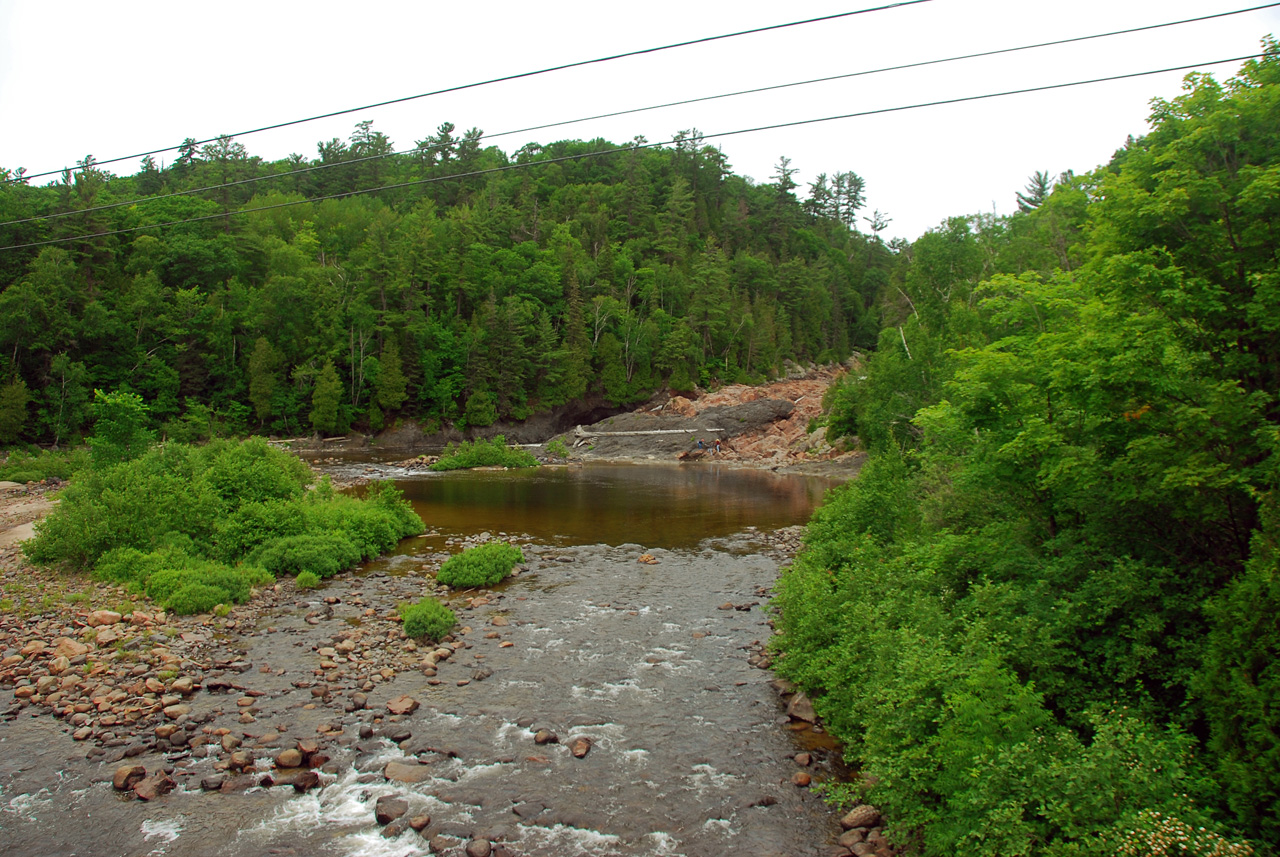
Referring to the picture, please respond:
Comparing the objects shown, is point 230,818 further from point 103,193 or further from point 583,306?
point 103,193

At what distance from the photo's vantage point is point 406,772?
9.37 metres

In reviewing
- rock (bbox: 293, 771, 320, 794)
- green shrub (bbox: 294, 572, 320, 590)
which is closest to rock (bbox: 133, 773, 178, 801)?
rock (bbox: 293, 771, 320, 794)

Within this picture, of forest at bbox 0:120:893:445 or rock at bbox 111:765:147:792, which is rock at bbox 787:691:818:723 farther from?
forest at bbox 0:120:893:445

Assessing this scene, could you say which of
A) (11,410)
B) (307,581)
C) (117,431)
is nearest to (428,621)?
(307,581)

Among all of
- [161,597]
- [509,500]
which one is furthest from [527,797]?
[509,500]

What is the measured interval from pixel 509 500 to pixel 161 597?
19.8 metres

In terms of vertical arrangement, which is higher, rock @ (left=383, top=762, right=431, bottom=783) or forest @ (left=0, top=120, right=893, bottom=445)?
forest @ (left=0, top=120, right=893, bottom=445)

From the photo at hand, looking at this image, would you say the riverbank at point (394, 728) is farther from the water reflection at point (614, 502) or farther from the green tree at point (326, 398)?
the green tree at point (326, 398)

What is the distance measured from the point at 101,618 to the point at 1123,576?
17731mm

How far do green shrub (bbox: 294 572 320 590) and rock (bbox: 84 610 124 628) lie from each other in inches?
171

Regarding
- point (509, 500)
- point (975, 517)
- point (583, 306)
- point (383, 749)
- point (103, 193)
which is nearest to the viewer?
point (383, 749)

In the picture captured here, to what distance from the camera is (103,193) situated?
6856cm

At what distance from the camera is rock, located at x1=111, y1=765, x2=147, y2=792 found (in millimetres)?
8750

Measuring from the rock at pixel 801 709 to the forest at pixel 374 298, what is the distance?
3939 centimetres
